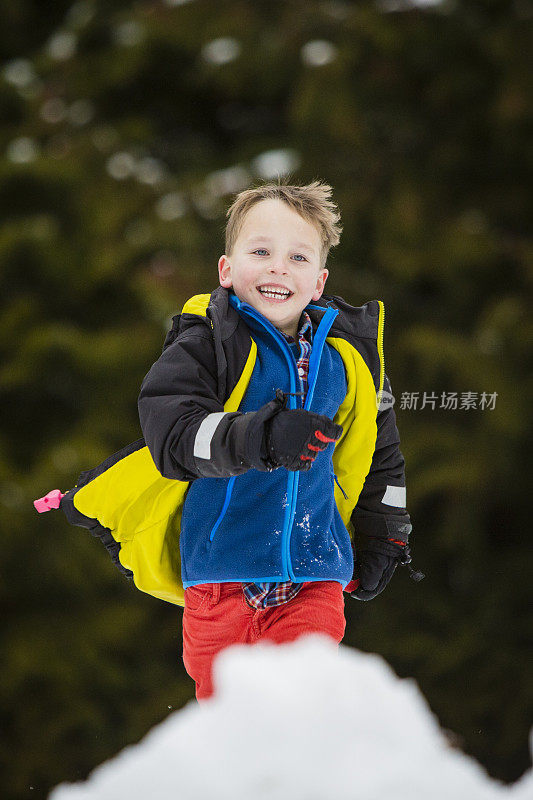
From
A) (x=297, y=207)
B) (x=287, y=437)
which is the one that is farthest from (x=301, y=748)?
(x=297, y=207)

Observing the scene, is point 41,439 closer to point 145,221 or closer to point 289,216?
point 145,221

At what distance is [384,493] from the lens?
2.24 m

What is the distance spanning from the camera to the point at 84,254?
564 centimetres

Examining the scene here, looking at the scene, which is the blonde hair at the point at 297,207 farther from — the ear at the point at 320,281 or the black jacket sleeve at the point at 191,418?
the black jacket sleeve at the point at 191,418

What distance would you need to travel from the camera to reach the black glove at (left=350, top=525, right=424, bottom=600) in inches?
87.4

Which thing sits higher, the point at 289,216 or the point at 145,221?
the point at 289,216

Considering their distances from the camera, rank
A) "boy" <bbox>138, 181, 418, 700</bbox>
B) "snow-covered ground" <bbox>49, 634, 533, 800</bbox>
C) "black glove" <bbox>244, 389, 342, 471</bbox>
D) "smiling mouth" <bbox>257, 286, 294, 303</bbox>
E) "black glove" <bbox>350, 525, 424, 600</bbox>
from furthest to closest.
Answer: "black glove" <bbox>350, 525, 424, 600</bbox>, "smiling mouth" <bbox>257, 286, 294, 303</bbox>, "boy" <bbox>138, 181, 418, 700</bbox>, "black glove" <bbox>244, 389, 342, 471</bbox>, "snow-covered ground" <bbox>49, 634, 533, 800</bbox>

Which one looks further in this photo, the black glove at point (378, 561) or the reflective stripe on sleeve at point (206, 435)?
the black glove at point (378, 561)

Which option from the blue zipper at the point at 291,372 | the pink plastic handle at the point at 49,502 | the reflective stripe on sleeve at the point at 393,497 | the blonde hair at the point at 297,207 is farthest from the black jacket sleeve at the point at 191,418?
the reflective stripe on sleeve at the point at 393,497

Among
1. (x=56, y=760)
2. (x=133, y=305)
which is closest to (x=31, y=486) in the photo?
(x=133, y=305)

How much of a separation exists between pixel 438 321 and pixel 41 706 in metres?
3.23

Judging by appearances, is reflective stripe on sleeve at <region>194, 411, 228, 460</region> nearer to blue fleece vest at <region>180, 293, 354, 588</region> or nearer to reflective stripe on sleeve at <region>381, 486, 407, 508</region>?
blue fleece vest at <region>180, 293, 354, 588</region>

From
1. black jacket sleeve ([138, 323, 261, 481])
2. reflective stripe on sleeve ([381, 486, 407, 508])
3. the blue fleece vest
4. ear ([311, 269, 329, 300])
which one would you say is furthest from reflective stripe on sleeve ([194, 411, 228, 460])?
reflective stripe on sleeve ([381, 486, 407, 508])

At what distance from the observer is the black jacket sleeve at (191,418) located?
1.71m
